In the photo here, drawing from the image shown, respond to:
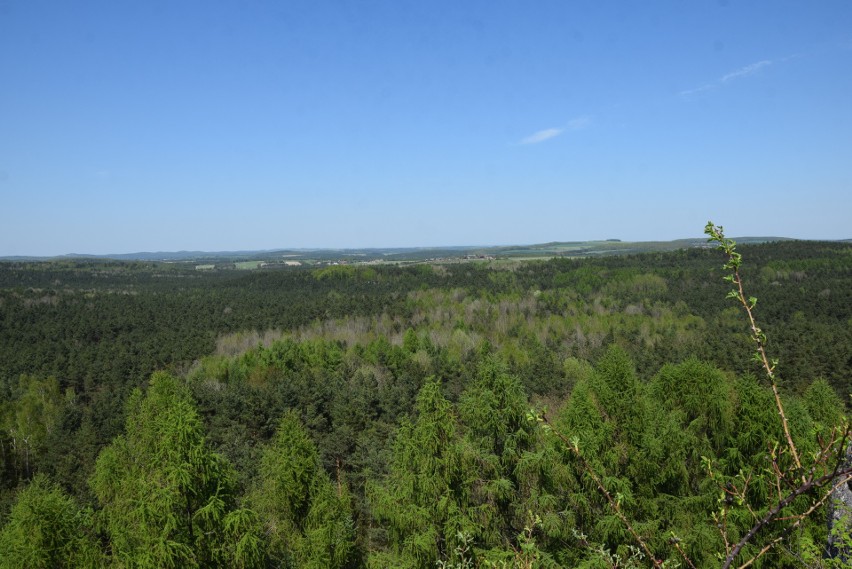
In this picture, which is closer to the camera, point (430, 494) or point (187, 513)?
point (187, 513)

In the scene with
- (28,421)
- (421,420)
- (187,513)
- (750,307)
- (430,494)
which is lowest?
(28,421)

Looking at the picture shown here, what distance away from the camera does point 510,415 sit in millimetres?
15633

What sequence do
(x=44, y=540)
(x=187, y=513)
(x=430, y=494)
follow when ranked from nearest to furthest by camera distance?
(x=187, y=513), (x=430, y=494), (x=44, y=540)

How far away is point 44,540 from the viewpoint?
15398 millimetres

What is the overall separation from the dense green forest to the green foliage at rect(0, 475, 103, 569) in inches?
2.3

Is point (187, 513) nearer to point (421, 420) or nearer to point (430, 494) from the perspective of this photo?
point (430, 494)

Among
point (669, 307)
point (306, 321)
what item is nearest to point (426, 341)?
point (306, 321)

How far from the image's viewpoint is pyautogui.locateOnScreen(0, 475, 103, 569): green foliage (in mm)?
14961

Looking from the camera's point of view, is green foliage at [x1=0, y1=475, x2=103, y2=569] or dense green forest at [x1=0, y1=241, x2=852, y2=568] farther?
green foliage at [x1=0, y1=475, x2=103, y2=569]

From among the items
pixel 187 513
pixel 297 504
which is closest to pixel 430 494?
A: pixel 187 513

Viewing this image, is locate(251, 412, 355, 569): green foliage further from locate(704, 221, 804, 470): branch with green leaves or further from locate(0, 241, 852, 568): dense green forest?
locate(704, 221, 804, 470): branch with green leaves

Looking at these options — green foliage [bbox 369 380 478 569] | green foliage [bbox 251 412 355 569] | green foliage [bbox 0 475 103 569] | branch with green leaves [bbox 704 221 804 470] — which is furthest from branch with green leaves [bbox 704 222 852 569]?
green foliage [bbox 0 475 103 569]

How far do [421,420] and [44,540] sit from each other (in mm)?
12056

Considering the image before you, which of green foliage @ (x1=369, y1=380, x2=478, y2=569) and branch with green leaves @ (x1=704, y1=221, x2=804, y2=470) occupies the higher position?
branch with green leaves @ (x1=704, y1=221, x2=804, y2=470)
